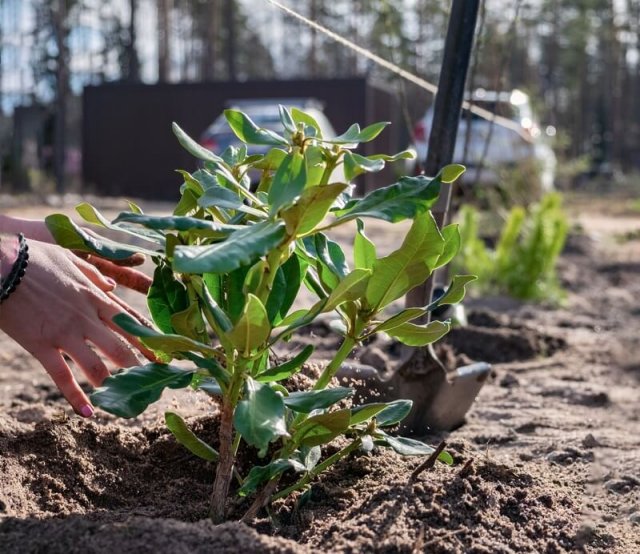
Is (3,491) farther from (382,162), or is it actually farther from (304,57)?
(304,57)

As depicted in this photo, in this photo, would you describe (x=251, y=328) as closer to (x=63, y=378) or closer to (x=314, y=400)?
(x=314, y=400)

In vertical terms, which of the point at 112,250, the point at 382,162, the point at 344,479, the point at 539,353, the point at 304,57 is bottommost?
the point at 539,353

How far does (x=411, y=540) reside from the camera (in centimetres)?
153

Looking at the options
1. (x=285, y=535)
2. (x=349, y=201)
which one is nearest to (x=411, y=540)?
(x=285, y=535)

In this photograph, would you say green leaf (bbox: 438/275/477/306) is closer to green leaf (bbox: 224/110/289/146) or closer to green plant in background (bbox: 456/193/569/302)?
green leaf (bbox: 224/110/289/146)

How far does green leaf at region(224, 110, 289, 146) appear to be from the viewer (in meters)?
1.61

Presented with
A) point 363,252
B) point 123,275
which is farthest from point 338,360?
point 123,275

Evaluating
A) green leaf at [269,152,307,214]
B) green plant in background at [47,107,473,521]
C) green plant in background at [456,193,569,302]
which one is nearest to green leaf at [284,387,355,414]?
green plant in background at [47,107,473,521]

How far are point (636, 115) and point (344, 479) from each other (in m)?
51.2


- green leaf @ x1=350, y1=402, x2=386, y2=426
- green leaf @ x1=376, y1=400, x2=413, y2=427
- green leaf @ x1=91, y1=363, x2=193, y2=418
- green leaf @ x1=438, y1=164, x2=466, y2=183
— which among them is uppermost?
green leaf @ x1=438, y1=164, x2=466, y2=183

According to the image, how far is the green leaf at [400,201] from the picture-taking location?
1.50 meters

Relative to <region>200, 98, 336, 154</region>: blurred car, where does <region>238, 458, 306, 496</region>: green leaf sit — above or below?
below

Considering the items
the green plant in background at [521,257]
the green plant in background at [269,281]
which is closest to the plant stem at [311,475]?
the green plant in background at [269,281]

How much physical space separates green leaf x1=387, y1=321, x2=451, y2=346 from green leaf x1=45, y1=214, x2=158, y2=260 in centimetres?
50
